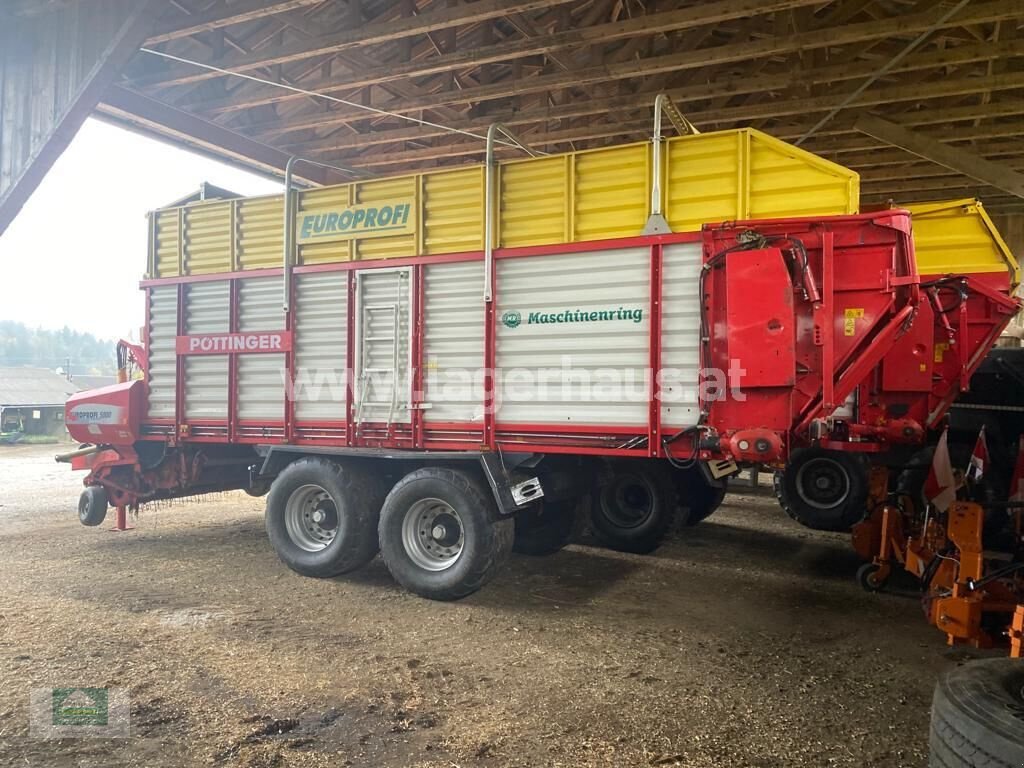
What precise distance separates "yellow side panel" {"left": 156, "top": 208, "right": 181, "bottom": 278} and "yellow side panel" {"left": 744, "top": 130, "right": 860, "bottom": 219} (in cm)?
535

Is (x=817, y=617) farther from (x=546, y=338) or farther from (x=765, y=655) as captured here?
(x=546, y=338)

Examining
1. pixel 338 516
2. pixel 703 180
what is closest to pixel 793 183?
pixel 703 180

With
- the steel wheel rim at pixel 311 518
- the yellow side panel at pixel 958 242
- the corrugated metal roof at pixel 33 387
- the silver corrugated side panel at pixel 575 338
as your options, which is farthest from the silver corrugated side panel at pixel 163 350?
the corrugated metal roof at pixel 33 387

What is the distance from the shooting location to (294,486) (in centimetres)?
616

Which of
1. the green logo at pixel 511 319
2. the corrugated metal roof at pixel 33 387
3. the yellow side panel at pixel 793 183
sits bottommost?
the corrugated metal roof at pixel 33 387

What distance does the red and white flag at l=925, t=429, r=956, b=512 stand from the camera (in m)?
5.16

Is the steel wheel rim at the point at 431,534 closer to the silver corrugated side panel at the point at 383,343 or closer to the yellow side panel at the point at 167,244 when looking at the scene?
the silver corrugated side panel at the point at 383,343

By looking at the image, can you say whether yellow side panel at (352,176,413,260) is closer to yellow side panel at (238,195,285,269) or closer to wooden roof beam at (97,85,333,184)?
yellow side panel at (238,195,285,269)

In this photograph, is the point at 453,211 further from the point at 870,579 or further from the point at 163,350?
the point at 870,579

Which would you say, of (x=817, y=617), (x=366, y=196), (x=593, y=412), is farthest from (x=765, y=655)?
(x=366, y=196)

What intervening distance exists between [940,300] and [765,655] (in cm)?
389

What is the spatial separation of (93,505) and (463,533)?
4571 mm

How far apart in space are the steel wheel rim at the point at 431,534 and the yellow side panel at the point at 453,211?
2.05m

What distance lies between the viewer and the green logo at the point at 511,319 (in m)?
5.37
